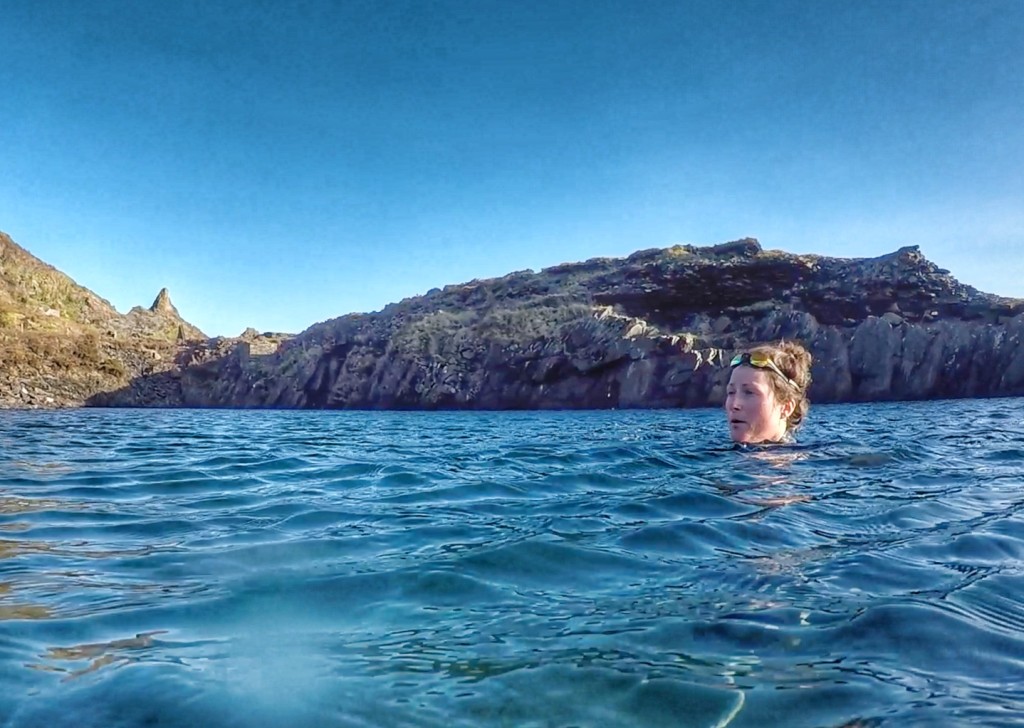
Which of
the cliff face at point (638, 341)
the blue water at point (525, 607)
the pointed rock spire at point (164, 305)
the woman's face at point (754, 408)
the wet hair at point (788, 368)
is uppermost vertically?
the pointed rock spire at point (164, 305)

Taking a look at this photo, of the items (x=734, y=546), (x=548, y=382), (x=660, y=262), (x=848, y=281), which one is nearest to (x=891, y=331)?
(x=848, y=281)

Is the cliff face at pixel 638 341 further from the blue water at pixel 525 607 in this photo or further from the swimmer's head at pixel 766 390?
the blue water at pixel 525 607

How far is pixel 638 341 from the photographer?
195 feet

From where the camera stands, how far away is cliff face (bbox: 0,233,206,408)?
75.9 m

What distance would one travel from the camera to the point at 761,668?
2.09 meters

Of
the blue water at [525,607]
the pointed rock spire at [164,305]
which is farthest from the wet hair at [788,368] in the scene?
the pointed rock spire at [164,305]

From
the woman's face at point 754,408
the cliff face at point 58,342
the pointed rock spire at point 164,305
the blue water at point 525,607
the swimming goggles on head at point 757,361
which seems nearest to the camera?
the blue water at point 525,607

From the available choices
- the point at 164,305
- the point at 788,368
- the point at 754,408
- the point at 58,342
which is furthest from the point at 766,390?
the point at 164,305

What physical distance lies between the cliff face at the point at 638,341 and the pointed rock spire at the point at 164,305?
155 ft

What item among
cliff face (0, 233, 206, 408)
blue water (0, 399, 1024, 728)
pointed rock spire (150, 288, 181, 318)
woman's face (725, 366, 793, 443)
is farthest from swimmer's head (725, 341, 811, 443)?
pointed rock spire (150, 288, 181, 318)

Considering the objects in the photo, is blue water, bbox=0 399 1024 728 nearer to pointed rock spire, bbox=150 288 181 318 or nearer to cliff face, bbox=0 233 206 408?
cliff face, bbox=0 233 206 408

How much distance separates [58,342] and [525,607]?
98615mm

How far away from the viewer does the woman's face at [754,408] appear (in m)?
7.84

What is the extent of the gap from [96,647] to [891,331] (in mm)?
60137
